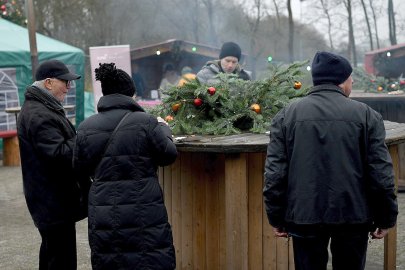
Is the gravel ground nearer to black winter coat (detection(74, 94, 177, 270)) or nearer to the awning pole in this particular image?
black winter coat (detection(74, 94, 177, 270))

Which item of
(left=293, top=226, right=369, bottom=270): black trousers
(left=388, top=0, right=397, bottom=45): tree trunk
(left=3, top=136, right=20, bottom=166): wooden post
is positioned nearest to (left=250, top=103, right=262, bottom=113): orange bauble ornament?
(left=293, top=226, right=369, bottom=270): black trousers

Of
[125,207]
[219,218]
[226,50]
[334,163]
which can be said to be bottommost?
[219,218]

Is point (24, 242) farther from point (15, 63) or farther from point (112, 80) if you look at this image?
point (15, 63)

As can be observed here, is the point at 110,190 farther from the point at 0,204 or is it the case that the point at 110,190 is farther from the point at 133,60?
the point at 133,60

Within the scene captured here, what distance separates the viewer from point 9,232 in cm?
711

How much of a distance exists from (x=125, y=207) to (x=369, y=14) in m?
25.9

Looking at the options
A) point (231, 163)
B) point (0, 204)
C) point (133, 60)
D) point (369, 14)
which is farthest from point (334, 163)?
point (369, 14)

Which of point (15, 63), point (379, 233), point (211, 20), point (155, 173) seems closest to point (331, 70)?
point (379, 233)

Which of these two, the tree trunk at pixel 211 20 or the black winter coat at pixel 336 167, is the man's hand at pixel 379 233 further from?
the tree trunk at pixel 211 20

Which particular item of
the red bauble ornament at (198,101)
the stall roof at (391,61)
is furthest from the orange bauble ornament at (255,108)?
the stall roof at (391,61)

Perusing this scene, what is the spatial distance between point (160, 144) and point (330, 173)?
3.22 feet

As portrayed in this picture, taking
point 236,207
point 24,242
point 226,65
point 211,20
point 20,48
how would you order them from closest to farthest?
point 236,207
point 226,65
point 24,242
point 20,48
point 211,20

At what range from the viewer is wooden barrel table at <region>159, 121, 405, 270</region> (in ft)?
14.0

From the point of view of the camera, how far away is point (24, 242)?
261 inches
